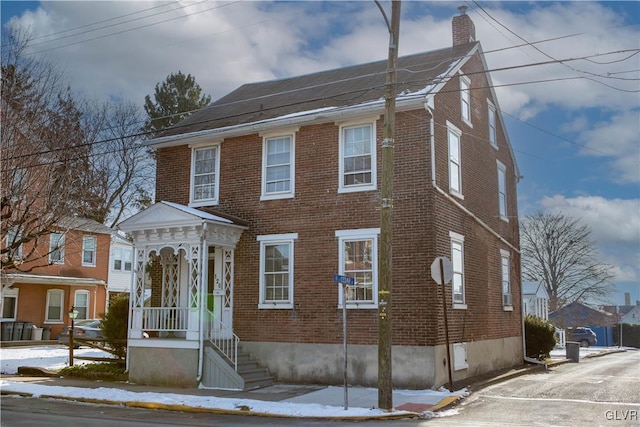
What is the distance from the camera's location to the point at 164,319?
17.4m

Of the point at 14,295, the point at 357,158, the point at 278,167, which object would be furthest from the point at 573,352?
the point at 14,295

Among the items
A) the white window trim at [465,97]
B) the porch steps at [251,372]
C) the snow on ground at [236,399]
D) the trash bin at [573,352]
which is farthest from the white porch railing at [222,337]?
the trash bin at [573,352]

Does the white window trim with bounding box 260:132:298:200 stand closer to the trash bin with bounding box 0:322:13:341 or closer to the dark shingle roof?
the dark shingle roof

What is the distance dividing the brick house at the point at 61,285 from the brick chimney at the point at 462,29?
791 inches

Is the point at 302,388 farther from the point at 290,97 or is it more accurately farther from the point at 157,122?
the point at 157,122

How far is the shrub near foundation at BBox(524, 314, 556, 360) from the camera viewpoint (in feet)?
77.5

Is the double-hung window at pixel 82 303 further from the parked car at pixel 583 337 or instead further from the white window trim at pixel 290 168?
A: the parked car at pixel 583 337

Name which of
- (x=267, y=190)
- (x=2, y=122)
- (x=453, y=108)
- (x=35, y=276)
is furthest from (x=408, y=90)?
(x=35, y=276)

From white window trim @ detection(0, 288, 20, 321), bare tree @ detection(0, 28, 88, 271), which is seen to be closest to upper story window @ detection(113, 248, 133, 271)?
white window trim @ detection(0, 288, 20, 321)

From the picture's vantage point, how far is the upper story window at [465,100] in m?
19.1

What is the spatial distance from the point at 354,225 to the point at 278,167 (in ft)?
10.1

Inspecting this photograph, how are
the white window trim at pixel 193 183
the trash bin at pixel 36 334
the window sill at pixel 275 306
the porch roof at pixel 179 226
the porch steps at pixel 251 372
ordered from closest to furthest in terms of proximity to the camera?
the porch steps at pixel 251 372 < the porch roof at pixel 179 226 < the window sill at pixel 275 306 < the white window trim at pixel 193 183 < the trash bin at pixel 36 334

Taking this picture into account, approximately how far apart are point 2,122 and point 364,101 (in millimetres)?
10779

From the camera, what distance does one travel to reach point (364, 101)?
54.7 ft
